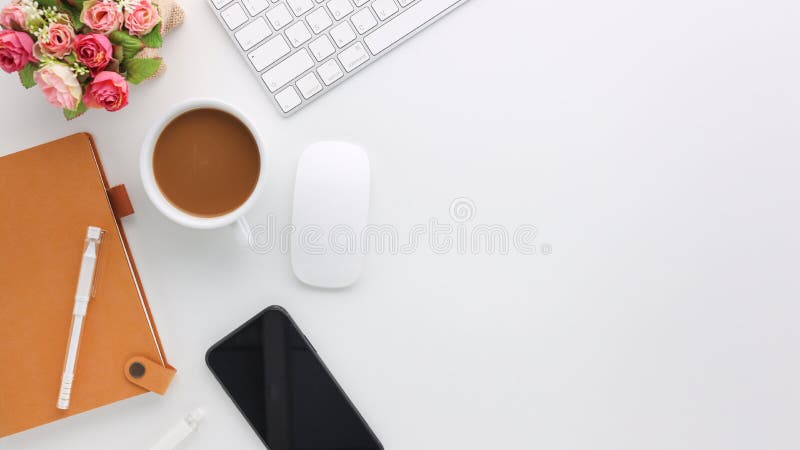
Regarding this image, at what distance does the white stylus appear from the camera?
67 centimetres

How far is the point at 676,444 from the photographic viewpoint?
2.51 ft

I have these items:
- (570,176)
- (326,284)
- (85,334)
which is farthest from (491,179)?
(85,334)

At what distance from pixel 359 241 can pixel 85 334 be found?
14.0 inches

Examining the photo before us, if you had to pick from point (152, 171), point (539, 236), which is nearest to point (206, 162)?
point (152, 171)

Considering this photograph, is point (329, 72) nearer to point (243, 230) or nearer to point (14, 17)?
point (243, 230)

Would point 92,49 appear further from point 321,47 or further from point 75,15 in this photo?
point 321,47

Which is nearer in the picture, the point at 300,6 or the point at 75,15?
the point at 75,15

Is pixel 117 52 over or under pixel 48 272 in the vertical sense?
over

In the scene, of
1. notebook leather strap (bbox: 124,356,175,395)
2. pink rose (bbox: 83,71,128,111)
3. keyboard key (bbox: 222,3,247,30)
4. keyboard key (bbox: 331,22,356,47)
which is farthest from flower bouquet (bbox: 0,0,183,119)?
notebook leather strap (bbox: 124,356,175,395)

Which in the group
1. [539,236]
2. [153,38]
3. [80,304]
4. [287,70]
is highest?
[153,38]

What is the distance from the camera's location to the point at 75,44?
56cm

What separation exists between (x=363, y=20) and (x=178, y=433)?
570mm

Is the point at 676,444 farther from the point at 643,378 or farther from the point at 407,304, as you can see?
the point at 407,304

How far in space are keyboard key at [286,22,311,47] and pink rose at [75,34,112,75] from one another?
211 mm
